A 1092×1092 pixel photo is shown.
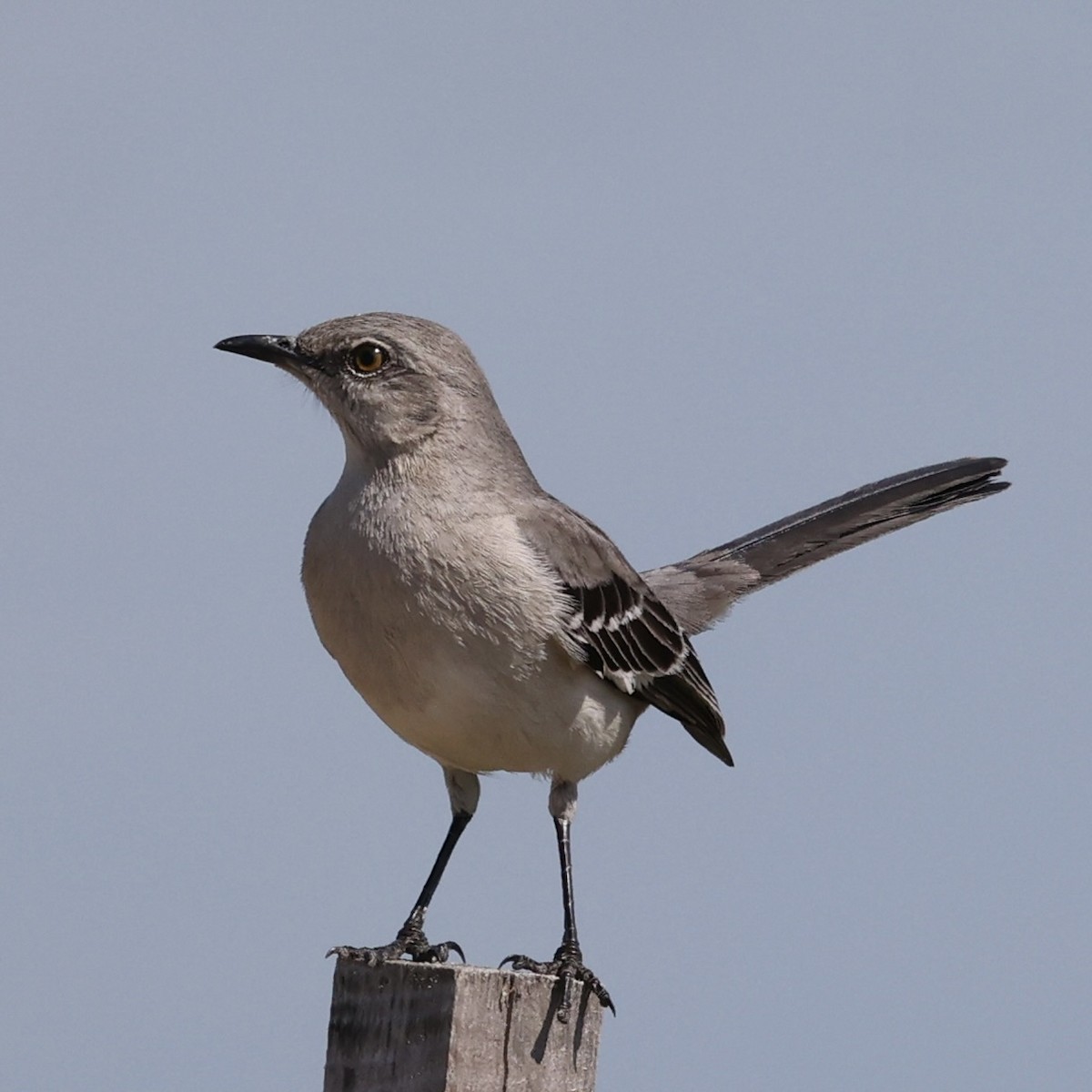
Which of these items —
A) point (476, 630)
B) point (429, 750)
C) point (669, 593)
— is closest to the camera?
point (476, 630)

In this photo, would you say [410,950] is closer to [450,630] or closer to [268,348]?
[450,630]

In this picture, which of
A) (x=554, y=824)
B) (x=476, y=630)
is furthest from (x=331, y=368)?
(x=554, y=824)

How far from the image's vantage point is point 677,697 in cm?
649

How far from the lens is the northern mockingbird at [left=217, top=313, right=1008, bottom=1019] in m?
5.33

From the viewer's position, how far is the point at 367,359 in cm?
588

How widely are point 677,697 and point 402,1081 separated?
2682 millimetres

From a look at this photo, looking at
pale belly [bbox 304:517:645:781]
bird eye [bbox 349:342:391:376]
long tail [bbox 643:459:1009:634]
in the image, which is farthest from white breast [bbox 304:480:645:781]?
long tail [bbox 643:459:1009:634]

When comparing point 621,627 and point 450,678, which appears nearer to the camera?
point 450,678

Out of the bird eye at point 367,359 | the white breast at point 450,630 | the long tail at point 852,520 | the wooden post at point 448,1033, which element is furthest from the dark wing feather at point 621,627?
the wooden post at point 448,1033

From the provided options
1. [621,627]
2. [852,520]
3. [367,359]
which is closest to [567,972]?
[621,627]

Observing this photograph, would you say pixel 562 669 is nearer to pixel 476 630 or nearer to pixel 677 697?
pixel 476 630

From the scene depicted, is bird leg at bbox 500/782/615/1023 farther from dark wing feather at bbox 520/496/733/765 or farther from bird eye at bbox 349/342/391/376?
bird eye at bbox 349/342/391/376

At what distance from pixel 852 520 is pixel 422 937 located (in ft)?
11.9

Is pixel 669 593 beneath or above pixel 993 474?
beneath
